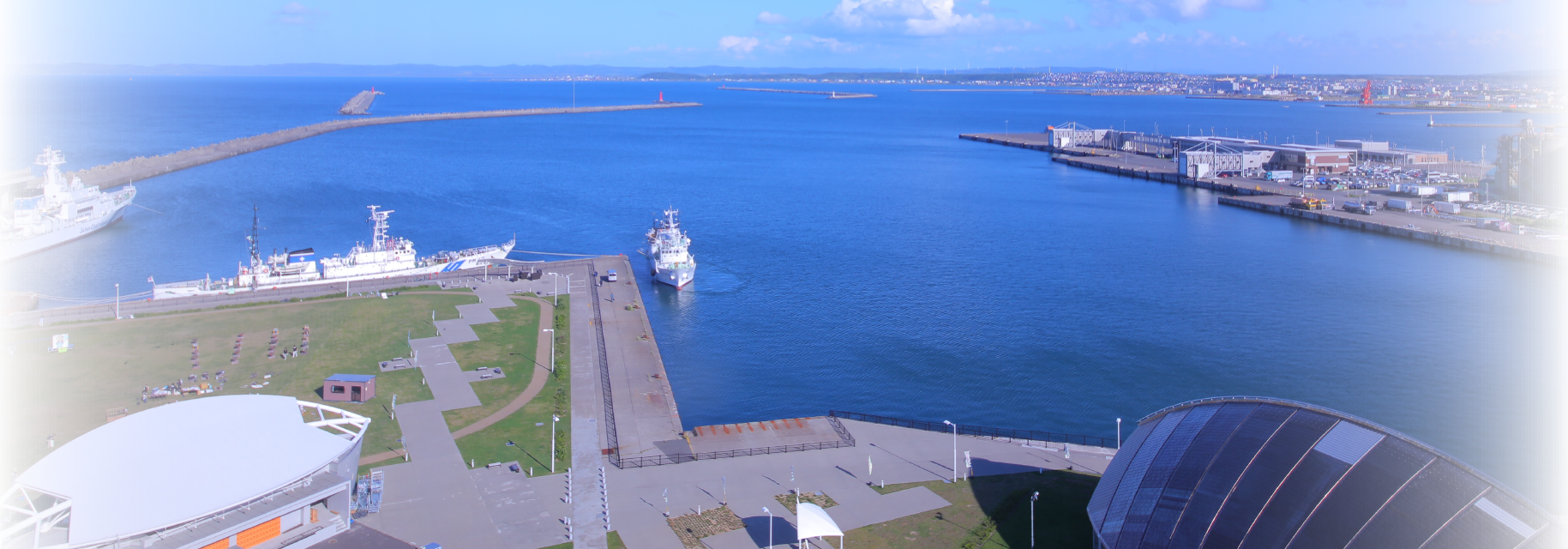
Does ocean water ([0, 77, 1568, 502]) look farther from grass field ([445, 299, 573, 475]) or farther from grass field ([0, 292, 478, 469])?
grass field ([0, 292, 478, 469])

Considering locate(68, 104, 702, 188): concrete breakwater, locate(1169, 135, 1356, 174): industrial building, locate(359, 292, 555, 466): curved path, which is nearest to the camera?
locate(359, 292, 555, 466): curved path

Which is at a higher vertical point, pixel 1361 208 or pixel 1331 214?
pixel 1361 208

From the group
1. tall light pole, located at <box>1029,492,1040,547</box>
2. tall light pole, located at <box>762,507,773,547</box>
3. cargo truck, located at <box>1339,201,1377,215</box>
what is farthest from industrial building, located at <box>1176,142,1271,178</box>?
tall light pole, located at <box>762,507,773,547</box>

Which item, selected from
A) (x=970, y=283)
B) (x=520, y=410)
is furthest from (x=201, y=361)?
(x=970, y=283)

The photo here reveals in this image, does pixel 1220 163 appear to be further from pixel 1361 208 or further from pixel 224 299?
pixel 224 299

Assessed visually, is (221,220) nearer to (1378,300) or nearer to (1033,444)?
(1033,444)

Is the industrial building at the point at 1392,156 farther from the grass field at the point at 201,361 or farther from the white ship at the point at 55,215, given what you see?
the white ship at the point at 55,215

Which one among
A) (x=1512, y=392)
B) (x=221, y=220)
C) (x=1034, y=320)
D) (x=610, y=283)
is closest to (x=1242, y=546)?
(x=1512, y=392)

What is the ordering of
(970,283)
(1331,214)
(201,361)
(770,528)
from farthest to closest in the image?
(1331,214) < (970,283) < (201,361) < (770,528)
